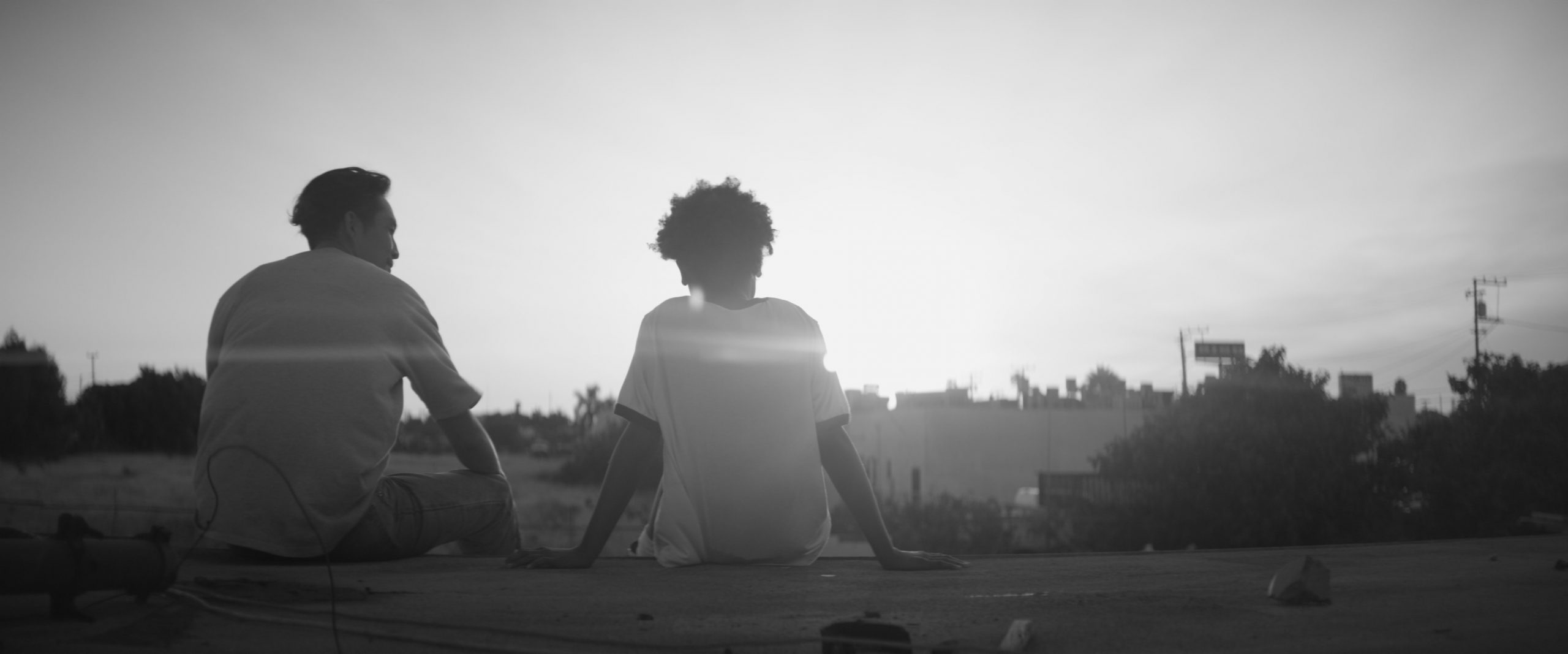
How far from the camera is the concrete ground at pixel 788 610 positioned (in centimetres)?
185

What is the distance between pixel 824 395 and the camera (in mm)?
3412

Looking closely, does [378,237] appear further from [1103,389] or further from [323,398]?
[1103,389]

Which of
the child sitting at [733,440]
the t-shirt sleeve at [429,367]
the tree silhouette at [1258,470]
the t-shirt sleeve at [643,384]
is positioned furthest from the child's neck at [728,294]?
A: the tree silhouette at [1258,470]

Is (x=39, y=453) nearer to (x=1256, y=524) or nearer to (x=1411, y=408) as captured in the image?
(x=1256, y=524)

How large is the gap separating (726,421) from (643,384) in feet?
0.96

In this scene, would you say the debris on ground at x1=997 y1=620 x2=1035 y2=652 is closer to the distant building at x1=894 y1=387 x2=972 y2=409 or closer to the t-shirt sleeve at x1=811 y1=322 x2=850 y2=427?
the t-shirt sleeve at x1=811 y1=322 x2=850 y2=427

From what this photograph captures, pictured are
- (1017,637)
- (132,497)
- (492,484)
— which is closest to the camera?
(1017,637)

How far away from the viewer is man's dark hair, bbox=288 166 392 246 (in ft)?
11.4

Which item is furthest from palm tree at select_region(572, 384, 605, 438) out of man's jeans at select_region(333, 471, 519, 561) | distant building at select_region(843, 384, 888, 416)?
man's jeans at select_region(333, 471, 519, 561)

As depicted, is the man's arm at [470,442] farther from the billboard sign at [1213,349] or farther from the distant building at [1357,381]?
the billboard sign at [1213,349]

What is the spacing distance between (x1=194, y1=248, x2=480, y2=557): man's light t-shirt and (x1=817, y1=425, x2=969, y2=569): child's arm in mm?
1281

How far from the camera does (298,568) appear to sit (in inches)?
118

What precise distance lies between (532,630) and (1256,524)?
3201cm

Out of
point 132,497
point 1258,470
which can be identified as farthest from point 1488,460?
point 132,497
